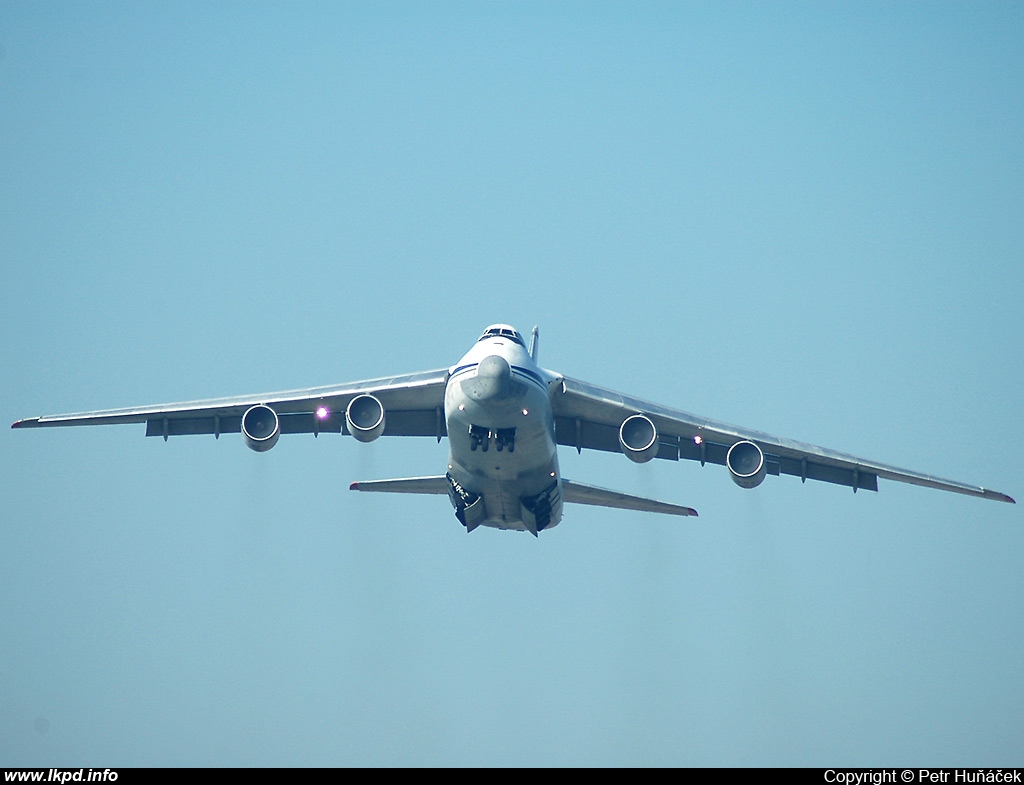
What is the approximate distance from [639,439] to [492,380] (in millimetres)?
3503

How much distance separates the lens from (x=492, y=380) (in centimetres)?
2583

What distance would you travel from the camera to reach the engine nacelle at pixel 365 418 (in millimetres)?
27906

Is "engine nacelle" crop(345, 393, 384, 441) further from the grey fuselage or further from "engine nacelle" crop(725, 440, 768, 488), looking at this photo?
"engine nacelle" crop(725, 440, 768, 488)

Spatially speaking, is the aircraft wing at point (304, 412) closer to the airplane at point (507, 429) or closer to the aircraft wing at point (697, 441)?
the airplane at point (507, 429)

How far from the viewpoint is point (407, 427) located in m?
30.3

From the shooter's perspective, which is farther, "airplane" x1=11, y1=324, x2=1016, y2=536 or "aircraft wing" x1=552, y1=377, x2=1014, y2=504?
"aircraft wing" x1=552, y1=377, x2=1014, y2=504

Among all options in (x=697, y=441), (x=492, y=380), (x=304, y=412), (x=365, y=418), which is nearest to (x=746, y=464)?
(x=697, y=441)

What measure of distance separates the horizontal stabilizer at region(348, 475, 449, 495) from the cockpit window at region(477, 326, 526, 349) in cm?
240

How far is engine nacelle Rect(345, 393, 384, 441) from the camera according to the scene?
27906mm

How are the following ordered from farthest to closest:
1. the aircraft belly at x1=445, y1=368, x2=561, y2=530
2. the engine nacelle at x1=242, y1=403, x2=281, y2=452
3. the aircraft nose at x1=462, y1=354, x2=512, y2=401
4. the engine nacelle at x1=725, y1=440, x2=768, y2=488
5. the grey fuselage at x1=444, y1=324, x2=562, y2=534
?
the engine nacelle at x1=725, y1=440, x2=768, y2=488, the engine nacelle at x1=242, y1=403, x2=281, y2=452, the aircraft belly at x1=445, y1=368, x2=561, y2=530, the grey fuselage at x1=444, y1=324, x2=562, y2=534, the aircraft nose at x1=462, y1=354, x2=512, y2=401

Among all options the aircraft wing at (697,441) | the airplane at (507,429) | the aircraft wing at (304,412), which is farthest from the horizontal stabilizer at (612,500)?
Answer: the aircraft wing at (304,412)

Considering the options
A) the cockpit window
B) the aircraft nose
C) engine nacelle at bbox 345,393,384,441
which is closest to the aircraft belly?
the aircraft nose

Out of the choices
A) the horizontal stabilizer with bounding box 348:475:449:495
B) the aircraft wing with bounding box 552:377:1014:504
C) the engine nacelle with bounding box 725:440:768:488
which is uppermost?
the aircraft wing with bounding box 552:377:1014:504
